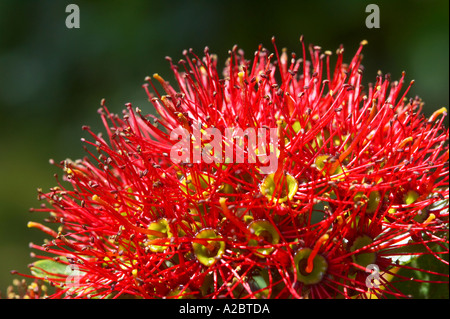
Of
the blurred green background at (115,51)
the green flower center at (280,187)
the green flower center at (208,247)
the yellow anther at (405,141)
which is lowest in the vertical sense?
the green flower center at (208,247)

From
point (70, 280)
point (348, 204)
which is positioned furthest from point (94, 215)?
point (348, 204)

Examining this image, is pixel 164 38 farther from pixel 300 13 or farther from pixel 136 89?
pixel 300 13

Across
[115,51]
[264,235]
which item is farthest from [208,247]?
[115,51]

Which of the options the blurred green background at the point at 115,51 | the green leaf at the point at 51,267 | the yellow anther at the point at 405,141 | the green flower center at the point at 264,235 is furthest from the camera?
the blurred green background at the point at 115,51

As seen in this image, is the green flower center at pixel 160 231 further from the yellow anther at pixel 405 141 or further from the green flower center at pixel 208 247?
the yellow anther at pixel 405 141

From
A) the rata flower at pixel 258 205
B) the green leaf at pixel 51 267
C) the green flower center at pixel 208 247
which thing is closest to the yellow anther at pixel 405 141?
the rata flower at pixel 258 205

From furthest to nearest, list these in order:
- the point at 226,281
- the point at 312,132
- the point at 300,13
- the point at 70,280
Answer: the point at 300,13 → the point at 70,280 → the point at 312,132 → the point at 226,281

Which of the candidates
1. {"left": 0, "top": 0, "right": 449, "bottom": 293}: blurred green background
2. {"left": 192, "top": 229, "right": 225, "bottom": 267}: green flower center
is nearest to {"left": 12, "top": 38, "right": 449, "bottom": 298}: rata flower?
{"left": 192, "top": 229, "right": 225, "bottom": 267}: green flower center
